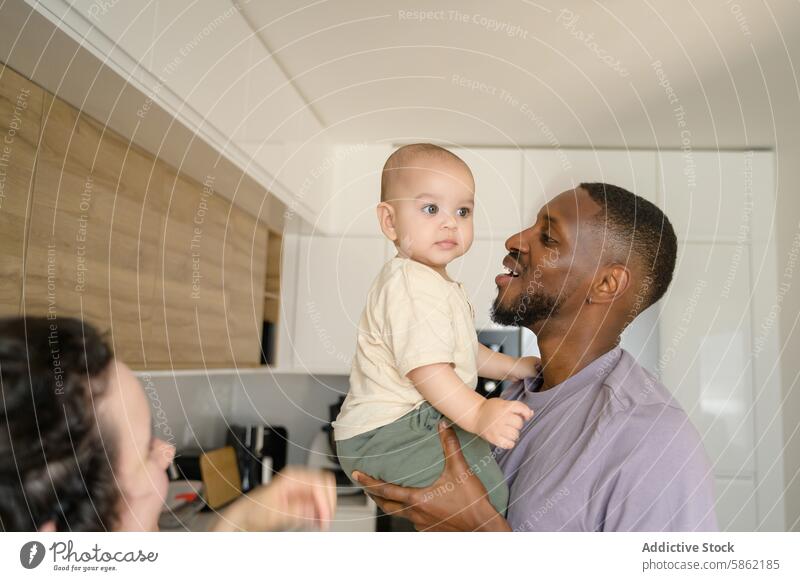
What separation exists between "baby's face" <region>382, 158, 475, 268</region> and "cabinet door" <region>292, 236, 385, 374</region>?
185 millimetres

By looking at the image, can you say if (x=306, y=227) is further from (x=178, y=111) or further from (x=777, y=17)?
(x=777, y=17)

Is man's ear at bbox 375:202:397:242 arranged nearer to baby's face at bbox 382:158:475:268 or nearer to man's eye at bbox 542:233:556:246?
baby's face at bbox 382:158:475:268

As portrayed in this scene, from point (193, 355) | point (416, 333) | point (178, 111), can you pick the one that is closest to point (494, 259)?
point (416, 333)

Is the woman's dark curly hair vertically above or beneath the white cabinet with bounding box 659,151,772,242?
beneath

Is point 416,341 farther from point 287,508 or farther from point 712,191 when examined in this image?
point 712,191

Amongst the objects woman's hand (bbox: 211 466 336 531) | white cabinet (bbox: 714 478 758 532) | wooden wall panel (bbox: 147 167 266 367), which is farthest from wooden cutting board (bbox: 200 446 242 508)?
white cabinet (bbox: 714 478 758 532)

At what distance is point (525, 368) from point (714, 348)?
0.80m

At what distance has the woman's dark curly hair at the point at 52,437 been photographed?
1.47 feet

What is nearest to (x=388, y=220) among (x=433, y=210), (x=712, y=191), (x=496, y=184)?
(x=433, y=210)

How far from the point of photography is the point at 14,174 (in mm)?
555

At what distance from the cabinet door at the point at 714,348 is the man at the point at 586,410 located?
518mm

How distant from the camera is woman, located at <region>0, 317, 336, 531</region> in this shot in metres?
0.45

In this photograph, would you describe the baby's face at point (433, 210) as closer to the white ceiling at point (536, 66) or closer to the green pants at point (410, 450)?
the green pants at point (410, 450)
